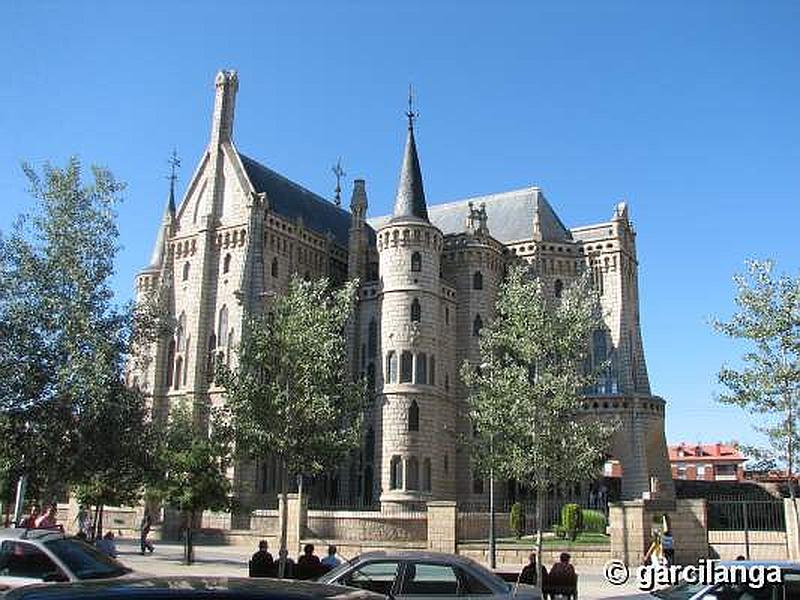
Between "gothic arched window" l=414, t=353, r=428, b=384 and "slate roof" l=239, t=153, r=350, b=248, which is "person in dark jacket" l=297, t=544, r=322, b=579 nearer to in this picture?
"gothic arched window" l=414, t=353, r=428, b=384

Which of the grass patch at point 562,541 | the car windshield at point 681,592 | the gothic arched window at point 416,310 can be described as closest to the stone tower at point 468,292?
the gothic arched window at point 416,310

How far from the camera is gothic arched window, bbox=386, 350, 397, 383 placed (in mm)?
45156

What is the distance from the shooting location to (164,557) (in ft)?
101

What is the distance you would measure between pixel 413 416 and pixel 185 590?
1592 inches

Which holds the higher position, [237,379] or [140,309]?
[140,309]

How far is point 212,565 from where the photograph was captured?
27.3 meters

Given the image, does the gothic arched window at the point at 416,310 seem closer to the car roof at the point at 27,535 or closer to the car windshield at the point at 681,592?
the car roof at the point at 27,535

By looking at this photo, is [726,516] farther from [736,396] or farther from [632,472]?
[632,472]

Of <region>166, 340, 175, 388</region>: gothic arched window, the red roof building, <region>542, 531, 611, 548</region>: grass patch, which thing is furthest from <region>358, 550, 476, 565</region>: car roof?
the red roof building

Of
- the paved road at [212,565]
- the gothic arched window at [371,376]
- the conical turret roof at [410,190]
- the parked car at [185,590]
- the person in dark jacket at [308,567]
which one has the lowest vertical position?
the paved road at [212,565]

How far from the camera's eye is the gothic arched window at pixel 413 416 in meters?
44.2

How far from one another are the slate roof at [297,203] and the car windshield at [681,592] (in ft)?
133

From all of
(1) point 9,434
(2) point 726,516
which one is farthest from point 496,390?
(1) point 9,434

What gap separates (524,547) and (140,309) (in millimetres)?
15279
